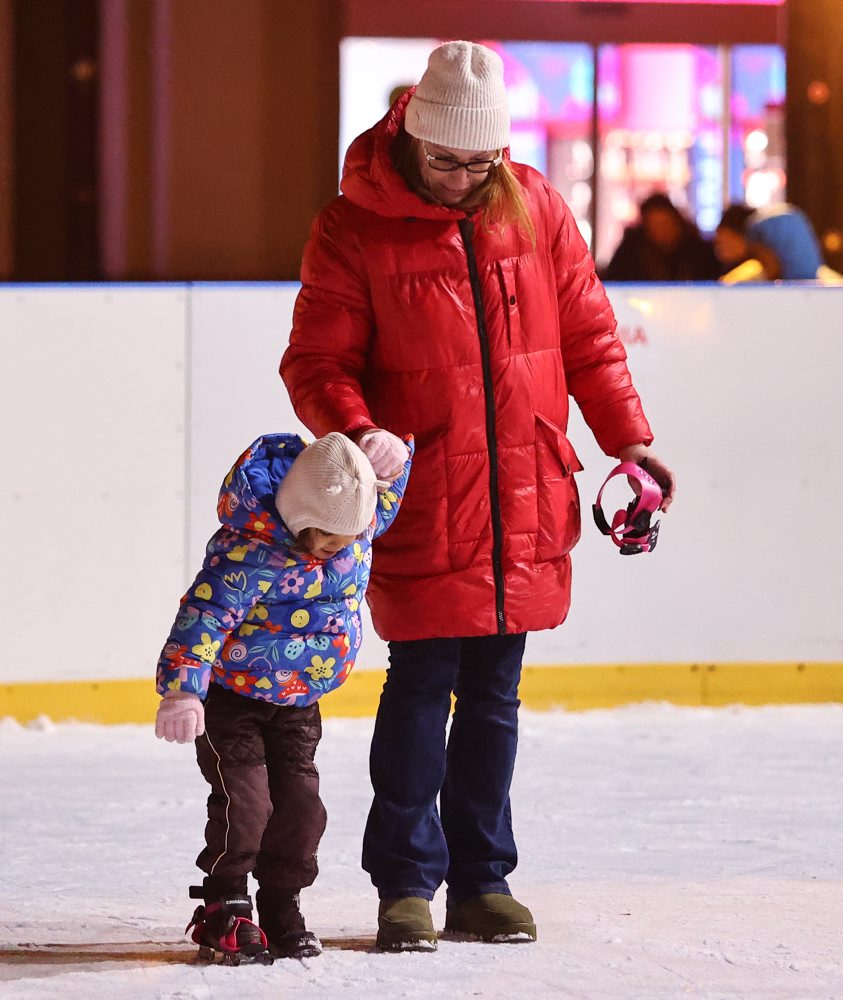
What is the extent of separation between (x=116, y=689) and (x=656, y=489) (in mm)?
2327

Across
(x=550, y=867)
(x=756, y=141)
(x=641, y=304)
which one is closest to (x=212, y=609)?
(x=550, y=867)

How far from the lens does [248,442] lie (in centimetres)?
514

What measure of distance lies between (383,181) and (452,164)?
0.11 metres

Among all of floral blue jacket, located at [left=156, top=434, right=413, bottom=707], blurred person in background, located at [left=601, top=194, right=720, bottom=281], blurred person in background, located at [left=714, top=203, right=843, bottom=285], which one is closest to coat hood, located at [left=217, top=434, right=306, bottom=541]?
floral blue jacket, located at [left=156, top=434, right=413, bottom=707]

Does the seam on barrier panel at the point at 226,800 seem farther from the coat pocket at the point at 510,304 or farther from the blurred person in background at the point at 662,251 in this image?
the blurred person in background at the point at 662,251

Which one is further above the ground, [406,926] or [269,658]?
[269,658]

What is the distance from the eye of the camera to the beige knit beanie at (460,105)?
9.46 ft

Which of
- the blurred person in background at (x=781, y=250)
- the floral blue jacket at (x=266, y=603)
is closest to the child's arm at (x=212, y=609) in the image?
the floral blue jacket at (x=266, y=603)

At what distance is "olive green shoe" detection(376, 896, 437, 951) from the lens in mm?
2961

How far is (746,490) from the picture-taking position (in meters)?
5.35

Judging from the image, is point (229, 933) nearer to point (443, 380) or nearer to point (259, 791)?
point (259, 791)

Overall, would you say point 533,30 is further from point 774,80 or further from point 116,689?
point 116,689

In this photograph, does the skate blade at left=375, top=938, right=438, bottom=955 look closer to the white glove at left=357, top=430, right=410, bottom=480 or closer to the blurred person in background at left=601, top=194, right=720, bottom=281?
the white glove at left=357, top=430, right=410, bottom=480

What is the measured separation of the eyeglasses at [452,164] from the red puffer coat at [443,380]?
56 millimetres
